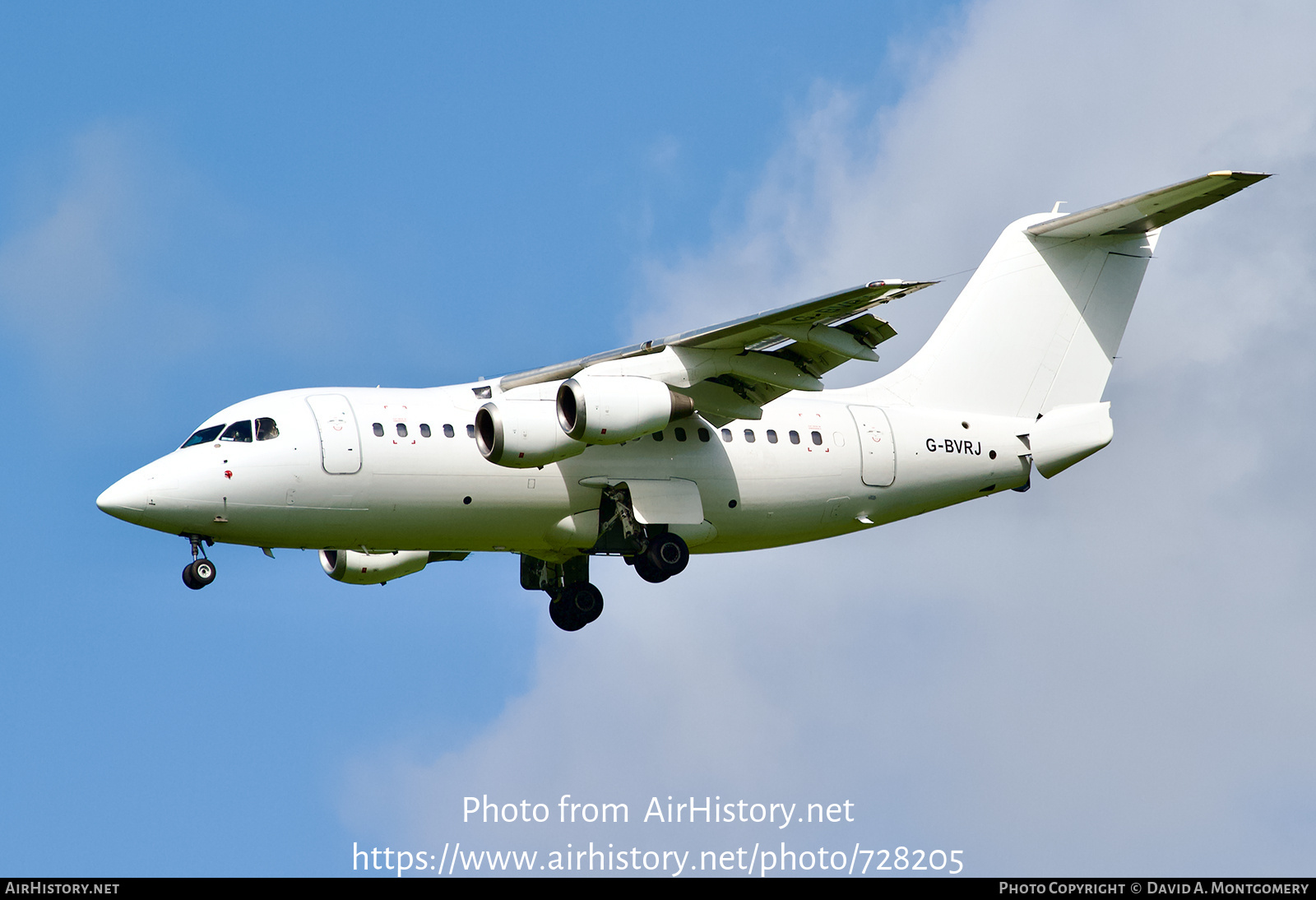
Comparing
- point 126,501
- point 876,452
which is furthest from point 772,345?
point 126,501

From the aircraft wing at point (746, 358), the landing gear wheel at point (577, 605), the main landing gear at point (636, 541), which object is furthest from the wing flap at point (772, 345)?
the landing gear wheel at point (577, 605)

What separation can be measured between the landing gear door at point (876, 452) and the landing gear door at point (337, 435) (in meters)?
6.13

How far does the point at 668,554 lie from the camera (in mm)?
21562

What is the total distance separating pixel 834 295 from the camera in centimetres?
1969

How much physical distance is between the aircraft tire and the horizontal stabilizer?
22.1 feet

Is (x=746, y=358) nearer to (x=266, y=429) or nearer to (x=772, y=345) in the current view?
(x=772, y=345)

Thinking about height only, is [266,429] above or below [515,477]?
above

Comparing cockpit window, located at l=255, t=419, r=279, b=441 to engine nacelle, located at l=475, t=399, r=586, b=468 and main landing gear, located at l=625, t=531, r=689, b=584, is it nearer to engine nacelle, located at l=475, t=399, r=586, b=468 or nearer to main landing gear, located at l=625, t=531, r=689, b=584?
engine nacelle, located at l=475, t=399, r=586, b=468

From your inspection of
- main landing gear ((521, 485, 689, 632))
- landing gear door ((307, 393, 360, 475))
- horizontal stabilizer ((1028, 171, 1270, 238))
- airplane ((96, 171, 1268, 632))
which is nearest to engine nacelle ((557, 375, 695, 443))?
airplane ((96, 171, 1268, 632))

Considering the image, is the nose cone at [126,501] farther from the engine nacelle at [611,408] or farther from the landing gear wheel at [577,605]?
the landing gear wheel at [577,605]

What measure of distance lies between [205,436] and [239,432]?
0.40m

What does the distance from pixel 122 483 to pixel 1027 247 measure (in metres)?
11.8
